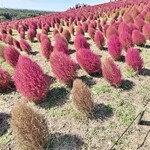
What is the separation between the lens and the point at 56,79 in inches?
332

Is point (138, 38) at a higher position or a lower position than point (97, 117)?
higher

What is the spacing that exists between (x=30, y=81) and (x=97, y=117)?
5.78ft

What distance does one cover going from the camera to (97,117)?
672 cm

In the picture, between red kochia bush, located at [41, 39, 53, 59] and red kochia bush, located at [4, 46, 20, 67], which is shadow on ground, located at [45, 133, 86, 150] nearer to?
red kochia bush, located at [4, 46, 20, 67]

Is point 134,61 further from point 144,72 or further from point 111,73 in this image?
point 111,73

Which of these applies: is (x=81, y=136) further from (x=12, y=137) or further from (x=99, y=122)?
(x=12, y=137)

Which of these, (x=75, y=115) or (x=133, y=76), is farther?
(x=133, y=76)

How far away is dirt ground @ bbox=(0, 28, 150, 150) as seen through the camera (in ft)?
19.9

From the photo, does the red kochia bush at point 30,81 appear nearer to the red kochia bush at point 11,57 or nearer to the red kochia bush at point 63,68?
the red kochia bush at point 63,68

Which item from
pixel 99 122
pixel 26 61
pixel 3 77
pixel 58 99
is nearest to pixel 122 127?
pixel 99 122

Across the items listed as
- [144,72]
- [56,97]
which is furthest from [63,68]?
[144,72]

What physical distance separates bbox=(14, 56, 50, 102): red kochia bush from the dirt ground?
0.32m

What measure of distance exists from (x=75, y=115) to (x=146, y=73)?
9.66 ft

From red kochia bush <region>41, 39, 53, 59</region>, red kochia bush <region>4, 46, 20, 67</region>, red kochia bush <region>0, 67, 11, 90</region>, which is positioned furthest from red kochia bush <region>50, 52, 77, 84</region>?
red kochia bush <region>41, 39, 53, 59</region>
